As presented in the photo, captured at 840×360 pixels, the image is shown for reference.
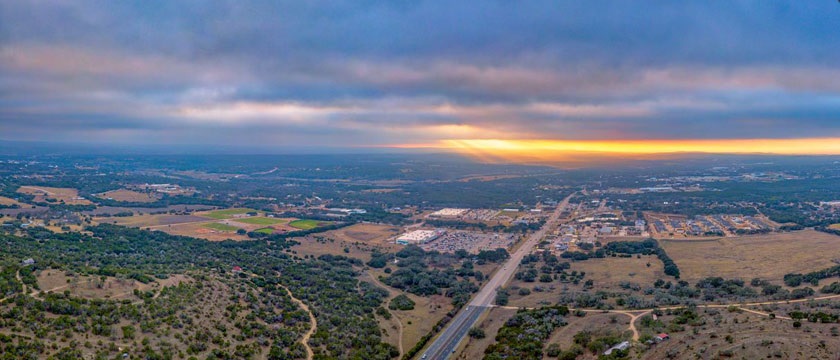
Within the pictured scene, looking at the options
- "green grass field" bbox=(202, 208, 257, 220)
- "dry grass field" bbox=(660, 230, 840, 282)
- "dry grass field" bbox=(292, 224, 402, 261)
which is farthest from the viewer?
"green grass field" bbox=(202, 208, 257, 220)

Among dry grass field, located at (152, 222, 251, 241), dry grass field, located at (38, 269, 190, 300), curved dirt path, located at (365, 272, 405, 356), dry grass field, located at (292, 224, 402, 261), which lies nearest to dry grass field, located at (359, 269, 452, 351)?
curved dirt path, located at (365, 272, 405, 356)

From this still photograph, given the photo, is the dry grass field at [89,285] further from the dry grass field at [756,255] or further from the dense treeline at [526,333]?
the dry grass field at [756,255]

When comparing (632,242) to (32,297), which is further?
(632,242)

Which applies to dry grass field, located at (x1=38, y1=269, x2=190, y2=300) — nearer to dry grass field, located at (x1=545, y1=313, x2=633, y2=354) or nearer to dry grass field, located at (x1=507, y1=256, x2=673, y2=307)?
dry grass field, located at (x1=545, y1=313, x2=633, y2=354)

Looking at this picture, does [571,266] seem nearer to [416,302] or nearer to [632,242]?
[632,242]

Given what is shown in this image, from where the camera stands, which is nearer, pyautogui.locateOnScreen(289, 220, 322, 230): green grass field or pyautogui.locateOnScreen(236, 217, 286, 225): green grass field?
pyautogui.locateOnScreen(289, 220, 322, 230): green grass field

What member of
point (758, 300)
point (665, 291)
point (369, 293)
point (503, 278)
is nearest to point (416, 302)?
point (369, 293)

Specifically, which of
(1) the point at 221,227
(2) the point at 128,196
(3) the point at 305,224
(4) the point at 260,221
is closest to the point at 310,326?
(1) the point at 221,227
